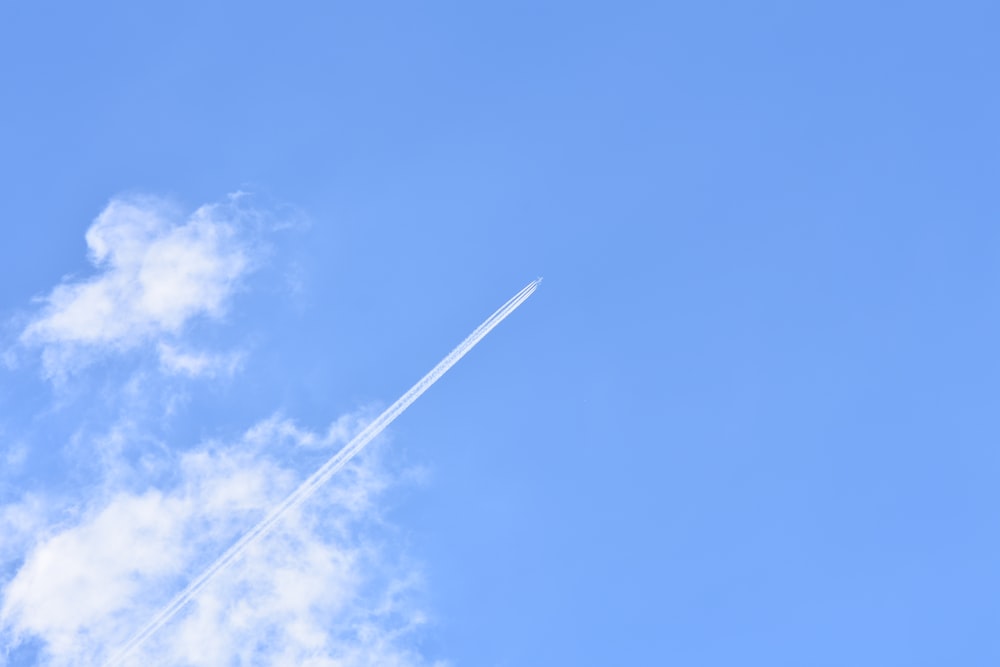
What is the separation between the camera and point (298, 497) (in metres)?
107

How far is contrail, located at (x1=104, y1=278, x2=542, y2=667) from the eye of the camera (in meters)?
105

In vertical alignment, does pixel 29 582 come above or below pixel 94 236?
below

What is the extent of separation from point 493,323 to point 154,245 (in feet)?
128

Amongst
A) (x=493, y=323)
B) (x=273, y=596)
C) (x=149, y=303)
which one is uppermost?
(x=149, y=303)

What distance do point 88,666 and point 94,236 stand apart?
4652cm

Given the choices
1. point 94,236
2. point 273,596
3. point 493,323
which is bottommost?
point 273,596

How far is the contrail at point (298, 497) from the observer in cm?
10538

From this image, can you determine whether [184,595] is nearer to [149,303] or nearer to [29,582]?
[29,582]

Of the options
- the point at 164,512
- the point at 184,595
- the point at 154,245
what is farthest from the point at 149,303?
the point at 184,595

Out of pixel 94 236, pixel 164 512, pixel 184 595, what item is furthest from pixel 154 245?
pixel 184 595

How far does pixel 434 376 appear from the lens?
108 m

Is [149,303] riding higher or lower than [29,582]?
higher

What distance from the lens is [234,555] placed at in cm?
10638

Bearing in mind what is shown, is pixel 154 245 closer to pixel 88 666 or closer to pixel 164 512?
pixel 164 512
